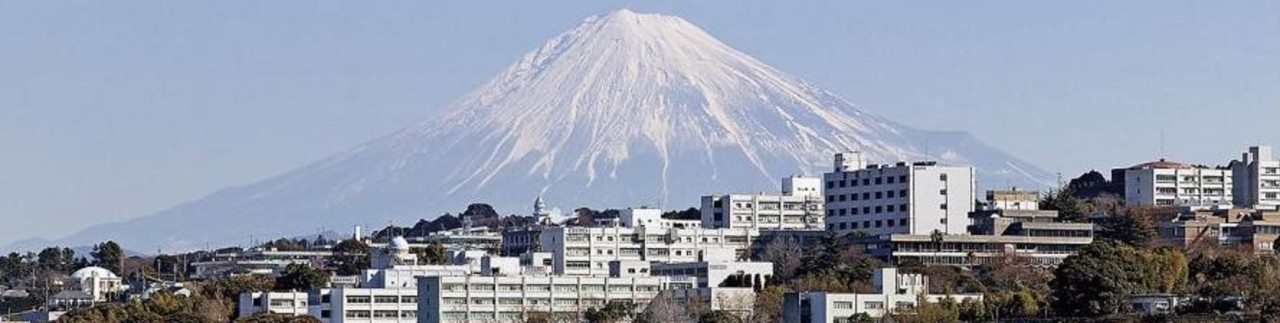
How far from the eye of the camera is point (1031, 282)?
306 feet

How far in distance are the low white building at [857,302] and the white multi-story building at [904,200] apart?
18.0 m

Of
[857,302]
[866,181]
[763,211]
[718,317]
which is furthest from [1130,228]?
[718,317]

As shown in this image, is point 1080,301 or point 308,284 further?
point 308,284

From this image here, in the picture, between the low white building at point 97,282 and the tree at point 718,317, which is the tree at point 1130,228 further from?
the low white building at point 97,282

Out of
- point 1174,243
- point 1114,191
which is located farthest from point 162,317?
point 1114,191

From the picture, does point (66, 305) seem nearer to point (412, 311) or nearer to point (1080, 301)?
point (412, 311)

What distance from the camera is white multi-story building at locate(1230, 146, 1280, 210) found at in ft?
393

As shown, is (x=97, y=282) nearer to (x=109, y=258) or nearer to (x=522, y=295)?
(x=109, y=258)

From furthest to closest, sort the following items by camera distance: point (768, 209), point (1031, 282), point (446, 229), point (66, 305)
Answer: point (446, 229) < point (768, 209) < point (66, 305) < point (1031, 282)

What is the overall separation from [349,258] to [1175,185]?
27.7 m

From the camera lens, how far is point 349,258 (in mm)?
122062

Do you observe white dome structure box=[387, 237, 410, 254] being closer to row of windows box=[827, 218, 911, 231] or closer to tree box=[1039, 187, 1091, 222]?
row of windows box=[827, 218, 911, 231]

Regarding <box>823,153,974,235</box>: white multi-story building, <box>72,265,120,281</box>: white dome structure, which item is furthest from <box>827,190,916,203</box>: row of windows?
<box>72,265,120,281</box>: white dome structure

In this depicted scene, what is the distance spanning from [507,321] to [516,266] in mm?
6435
